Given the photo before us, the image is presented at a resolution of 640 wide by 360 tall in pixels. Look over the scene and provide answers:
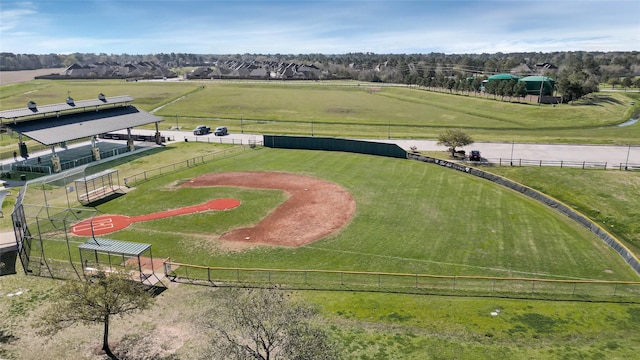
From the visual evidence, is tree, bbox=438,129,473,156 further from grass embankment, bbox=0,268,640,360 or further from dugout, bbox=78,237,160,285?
dugout, bbox=78,237,160,285

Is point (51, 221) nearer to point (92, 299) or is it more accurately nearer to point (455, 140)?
point (92, 299)

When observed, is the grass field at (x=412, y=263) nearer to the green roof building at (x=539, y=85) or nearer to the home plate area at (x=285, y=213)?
the home plate area at (x=285, y=213)

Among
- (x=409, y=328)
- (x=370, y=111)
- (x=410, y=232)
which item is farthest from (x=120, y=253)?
(x=370, y=111)

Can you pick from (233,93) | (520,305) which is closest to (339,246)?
(520,305)

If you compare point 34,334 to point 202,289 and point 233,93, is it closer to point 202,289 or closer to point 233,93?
point 202,289

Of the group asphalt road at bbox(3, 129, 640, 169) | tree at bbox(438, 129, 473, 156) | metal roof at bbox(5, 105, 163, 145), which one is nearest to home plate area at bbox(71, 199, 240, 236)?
metal roof at bbox(5, 105, 163, 145)
